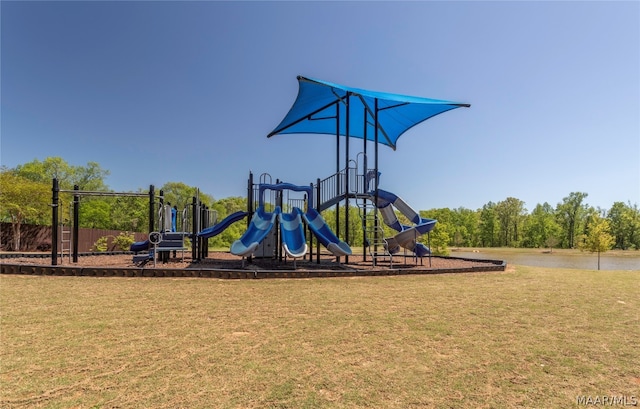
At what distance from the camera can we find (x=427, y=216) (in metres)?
53.6

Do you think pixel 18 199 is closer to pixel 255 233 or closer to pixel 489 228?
pixel 255 233

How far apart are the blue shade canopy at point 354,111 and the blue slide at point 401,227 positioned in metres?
2.44

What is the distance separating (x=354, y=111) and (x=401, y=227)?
5426mm

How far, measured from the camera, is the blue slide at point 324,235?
34.4 feet

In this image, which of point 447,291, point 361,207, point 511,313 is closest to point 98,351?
point 511,313

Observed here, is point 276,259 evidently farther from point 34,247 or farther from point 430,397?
point 34,247

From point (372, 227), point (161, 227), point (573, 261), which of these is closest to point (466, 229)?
point (573, 261)

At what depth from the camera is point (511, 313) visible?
5074 millimetres

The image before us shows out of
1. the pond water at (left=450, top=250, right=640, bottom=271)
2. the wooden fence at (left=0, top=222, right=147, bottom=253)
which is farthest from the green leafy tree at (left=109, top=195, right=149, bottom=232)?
the pond water at (left=450, top=250, right=640, bottom=271)

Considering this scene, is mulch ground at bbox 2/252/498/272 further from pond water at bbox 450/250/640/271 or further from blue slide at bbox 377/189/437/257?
pond water at bbox 450/250/640/271

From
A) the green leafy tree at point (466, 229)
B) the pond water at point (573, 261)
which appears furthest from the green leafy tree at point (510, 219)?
the pond water at point (573, 261)

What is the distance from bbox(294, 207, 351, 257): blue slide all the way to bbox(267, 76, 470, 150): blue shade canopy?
133 inches

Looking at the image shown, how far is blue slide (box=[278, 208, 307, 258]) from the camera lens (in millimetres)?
9742

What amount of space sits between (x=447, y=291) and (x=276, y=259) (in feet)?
24.7
